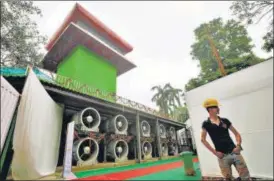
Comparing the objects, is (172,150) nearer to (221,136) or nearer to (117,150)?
(117,150)

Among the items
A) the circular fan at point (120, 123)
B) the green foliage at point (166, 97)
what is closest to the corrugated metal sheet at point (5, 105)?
the circular fan at point (120, 123)

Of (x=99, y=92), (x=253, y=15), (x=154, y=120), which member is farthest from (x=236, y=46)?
(x=99, y=92)

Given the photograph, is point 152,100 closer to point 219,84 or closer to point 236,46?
point 236,46

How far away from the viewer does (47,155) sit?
6484 mm

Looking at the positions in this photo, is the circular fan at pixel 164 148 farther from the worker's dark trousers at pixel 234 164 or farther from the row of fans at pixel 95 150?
the worker's dark trousers at pixel 234 164

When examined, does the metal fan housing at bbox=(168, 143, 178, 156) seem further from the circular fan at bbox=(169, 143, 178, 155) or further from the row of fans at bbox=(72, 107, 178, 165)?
the row of fans at bbox=(72, 107, 178, 165)

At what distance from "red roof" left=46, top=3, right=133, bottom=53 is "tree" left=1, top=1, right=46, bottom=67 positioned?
4.06m

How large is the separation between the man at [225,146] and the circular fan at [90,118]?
8122mm

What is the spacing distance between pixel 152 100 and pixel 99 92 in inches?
1027

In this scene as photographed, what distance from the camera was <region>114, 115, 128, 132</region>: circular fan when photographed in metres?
12.1

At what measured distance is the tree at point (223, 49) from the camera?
18.9 meters

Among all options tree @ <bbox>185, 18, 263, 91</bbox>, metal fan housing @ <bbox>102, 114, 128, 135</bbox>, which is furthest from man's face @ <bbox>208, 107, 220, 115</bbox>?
tree @ <bbox>185, 18, 263, 91</bbox>

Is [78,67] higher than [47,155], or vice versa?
[78,67]

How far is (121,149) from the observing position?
11727 mm
